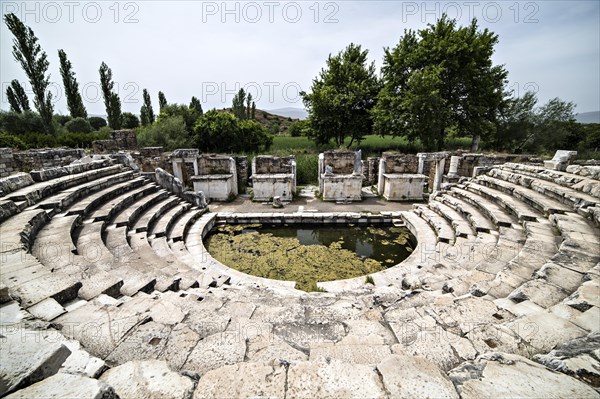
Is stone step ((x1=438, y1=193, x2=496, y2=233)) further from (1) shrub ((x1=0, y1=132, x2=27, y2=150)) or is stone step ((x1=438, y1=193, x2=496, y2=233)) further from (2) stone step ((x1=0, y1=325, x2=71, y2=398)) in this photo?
(1) shrub ((x1=0, y1=132, x2=27, y2=150))

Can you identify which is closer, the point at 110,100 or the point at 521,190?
the point at 521,190

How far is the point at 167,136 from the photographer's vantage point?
18.1 metres

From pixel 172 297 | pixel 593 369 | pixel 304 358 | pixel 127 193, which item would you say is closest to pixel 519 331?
pixel 593 369

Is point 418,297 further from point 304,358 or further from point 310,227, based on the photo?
point 310,227

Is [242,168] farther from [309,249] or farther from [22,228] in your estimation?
[22,228]

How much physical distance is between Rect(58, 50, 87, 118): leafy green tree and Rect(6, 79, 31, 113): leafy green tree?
482 centimetres

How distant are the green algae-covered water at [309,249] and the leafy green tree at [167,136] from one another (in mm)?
12342

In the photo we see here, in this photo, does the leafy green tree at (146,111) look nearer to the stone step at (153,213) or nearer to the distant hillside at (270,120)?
the distant hillside at (270,120)

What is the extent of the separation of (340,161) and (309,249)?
6.28 metres

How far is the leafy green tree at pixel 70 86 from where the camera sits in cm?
2269

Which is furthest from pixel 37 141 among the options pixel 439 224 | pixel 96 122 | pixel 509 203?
pixel 96 122

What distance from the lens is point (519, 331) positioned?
7.64 feet

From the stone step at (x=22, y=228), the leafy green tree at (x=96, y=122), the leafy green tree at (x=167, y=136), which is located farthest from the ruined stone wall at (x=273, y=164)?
the leafy green tree at (x=96, y=122)

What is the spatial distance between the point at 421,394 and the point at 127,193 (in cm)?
858
